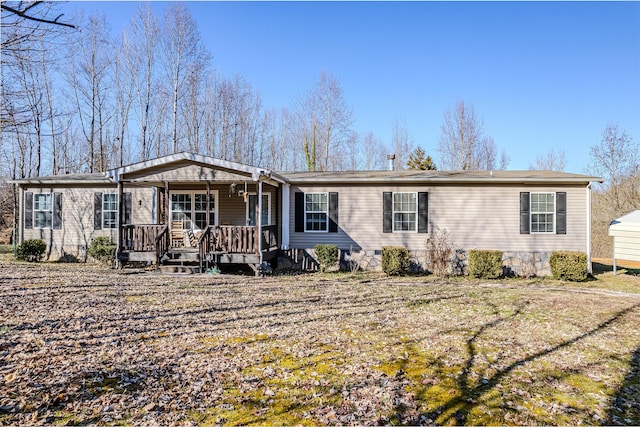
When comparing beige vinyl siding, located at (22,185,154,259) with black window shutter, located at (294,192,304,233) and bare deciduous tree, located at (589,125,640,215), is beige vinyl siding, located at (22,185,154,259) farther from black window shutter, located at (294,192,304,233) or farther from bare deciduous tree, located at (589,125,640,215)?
bare deciduous tree, located at (589,125,640,215)

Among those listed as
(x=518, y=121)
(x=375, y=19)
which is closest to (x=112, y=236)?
(x=375, y=19)

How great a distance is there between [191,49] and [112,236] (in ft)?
40.7

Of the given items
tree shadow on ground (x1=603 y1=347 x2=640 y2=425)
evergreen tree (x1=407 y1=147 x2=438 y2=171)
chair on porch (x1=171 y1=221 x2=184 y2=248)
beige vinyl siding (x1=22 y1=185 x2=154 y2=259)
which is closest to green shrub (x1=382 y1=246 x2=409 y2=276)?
chair on porch (x1=171 y1=221 x2=184 y2=248)

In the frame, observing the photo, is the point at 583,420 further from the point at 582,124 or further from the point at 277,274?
the point at 582,124

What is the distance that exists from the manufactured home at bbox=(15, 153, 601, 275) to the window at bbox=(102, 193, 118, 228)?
0.12 ft

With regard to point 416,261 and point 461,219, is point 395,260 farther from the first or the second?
point 461,219

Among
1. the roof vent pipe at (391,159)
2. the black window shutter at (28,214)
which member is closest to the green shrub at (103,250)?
the black window shutter at (28,214)

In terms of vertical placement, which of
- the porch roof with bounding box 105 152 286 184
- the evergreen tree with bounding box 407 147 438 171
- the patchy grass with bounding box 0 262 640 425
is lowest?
the patchy grass with bounding box 0 262 640 425

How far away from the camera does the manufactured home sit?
1109 centimetres

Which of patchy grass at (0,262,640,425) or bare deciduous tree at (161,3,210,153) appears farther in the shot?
bare deciduous tree at (161,3,210,153)

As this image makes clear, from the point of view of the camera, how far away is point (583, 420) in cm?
314

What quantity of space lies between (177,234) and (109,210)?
10.6ft

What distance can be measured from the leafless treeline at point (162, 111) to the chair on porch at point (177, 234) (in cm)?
828

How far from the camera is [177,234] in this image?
41.6 feet
